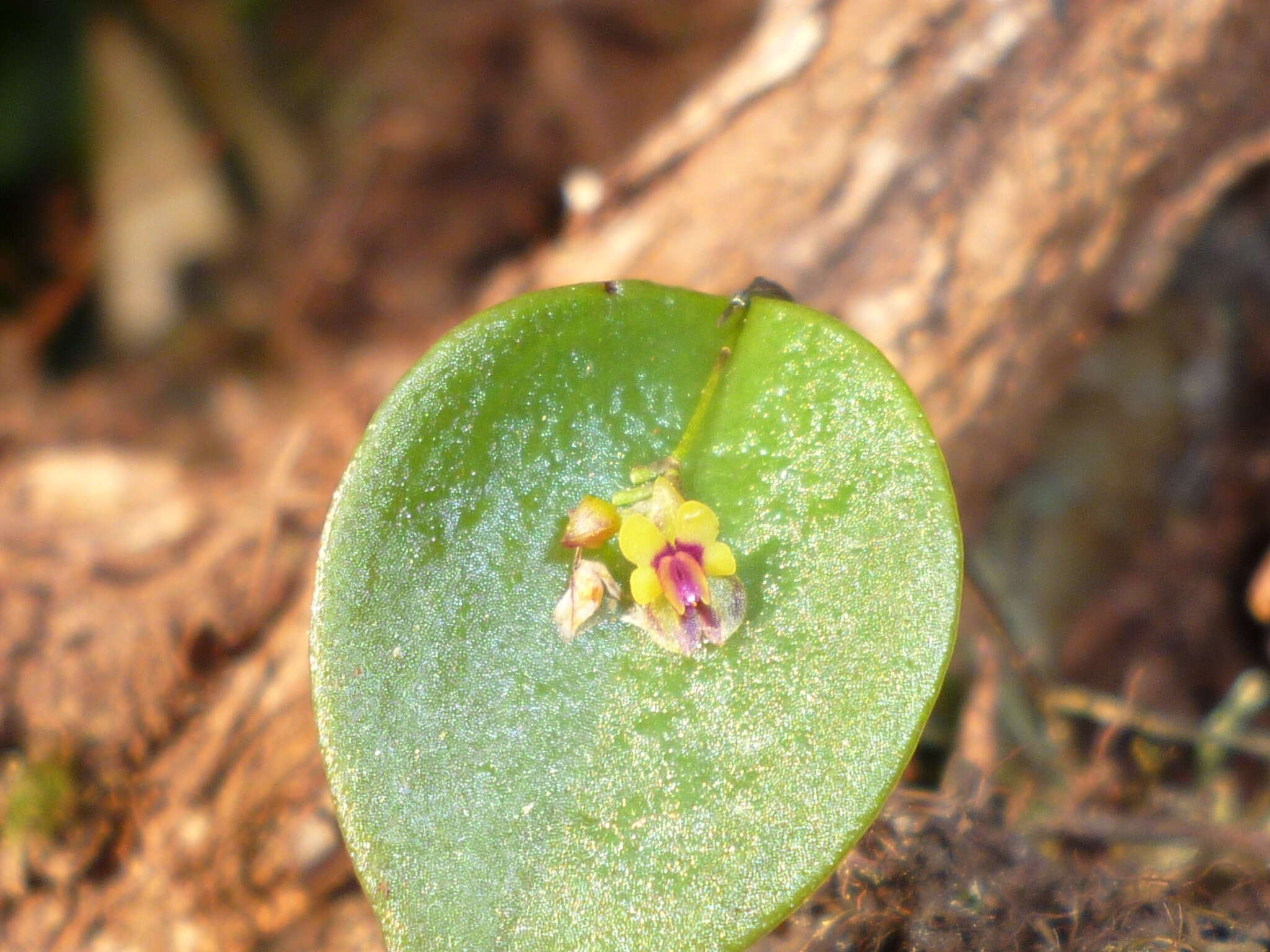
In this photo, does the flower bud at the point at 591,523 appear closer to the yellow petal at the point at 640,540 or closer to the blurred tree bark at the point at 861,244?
the yellow petal at the point at 640,540

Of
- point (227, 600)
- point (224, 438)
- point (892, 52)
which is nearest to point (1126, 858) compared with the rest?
point (892, 52)

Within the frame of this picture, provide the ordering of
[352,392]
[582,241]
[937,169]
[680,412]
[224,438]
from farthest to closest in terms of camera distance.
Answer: [224,438] < [352,392] < [582,241] < [937,169] < [680,412]

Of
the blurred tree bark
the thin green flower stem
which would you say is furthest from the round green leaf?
the blurred tree bark

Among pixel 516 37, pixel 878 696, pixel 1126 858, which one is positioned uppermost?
pixel 516 37

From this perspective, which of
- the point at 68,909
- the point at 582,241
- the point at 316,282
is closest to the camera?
the point at 68,909

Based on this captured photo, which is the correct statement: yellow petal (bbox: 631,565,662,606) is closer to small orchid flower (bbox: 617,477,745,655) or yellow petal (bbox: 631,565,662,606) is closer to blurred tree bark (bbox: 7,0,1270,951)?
small orchid flower (bbox: 617,477,745,655)

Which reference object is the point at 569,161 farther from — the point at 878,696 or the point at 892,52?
the point at 878,696
